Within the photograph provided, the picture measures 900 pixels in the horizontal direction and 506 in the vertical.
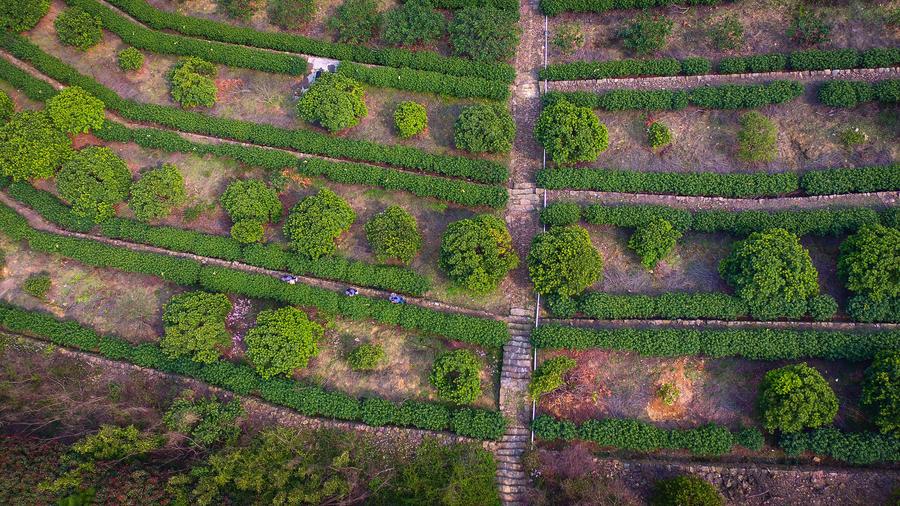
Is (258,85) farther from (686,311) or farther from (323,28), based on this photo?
(686,311)

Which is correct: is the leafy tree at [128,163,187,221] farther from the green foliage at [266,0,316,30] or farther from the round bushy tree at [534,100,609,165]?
the round bushy tree at [534,100,609,165]

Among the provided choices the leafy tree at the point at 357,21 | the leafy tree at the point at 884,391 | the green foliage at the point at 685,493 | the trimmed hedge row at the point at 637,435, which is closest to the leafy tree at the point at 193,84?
the leafy tree at the point at 357,21

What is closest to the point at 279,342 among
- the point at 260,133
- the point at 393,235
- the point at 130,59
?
the point at 393,235

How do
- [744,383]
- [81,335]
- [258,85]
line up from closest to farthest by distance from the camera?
[744,383]
[81,335]
[258,85]

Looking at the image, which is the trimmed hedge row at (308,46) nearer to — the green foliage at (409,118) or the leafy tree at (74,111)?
the green foliage at (409,118)

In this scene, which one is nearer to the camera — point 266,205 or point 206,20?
point 266,205

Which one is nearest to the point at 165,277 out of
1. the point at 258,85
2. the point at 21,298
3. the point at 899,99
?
the point at 21,298

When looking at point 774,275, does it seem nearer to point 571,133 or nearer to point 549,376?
point 549,376
